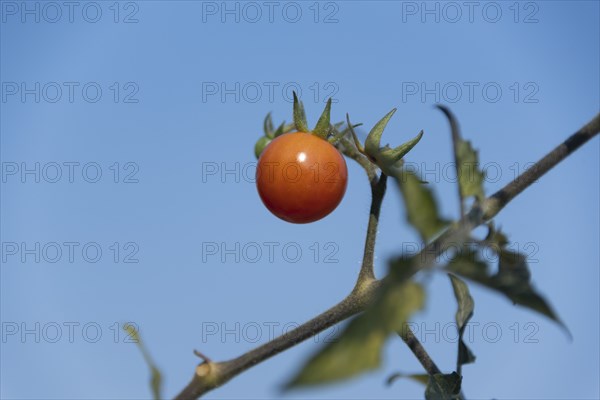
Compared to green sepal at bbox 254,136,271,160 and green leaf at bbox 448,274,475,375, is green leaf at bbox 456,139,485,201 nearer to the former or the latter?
green leaf at bbox 448,274,475,375

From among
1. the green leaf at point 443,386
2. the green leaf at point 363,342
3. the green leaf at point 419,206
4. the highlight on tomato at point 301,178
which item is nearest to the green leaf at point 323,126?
the highlight on tomato at point 301,178

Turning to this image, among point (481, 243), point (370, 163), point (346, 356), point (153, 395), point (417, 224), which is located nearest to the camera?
point (346, 356)

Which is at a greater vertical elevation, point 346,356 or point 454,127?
point 454,127

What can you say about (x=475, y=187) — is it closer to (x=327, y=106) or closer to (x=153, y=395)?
(x=153, y=395)

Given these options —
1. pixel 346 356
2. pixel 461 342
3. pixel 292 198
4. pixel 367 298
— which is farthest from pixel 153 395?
pixel 292 198

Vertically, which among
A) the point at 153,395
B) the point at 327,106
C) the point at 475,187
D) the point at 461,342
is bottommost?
the point at 153,395

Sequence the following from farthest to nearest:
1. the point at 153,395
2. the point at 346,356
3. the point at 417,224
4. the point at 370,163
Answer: the point at 370,163
the point at 153,395
the point at 417,224
the point at 346,356

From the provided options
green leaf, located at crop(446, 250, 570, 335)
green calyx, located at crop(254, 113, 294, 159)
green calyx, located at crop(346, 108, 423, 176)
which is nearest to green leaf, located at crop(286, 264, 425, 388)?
green leaf, located at crop(446, 250, 570, 335)

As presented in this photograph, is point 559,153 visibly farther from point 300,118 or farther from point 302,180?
point 300,118
